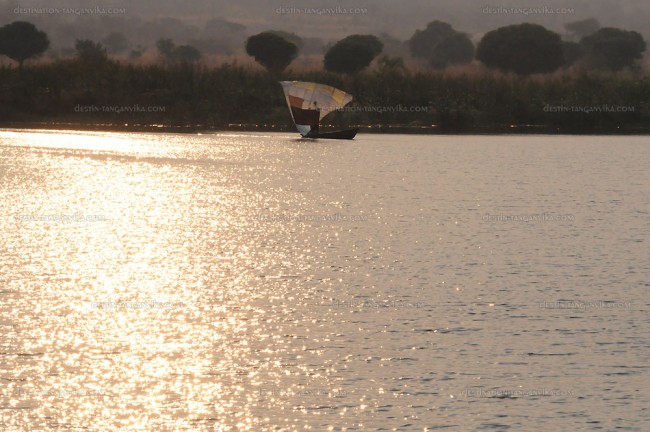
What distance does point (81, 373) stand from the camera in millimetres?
19578

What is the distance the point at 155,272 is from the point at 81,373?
34.8 ft

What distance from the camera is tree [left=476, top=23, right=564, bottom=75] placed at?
613 feet

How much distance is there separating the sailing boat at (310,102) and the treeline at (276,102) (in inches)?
471

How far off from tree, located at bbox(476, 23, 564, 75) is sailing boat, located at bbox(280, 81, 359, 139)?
275 feet

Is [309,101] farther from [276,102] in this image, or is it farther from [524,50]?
[524,50]

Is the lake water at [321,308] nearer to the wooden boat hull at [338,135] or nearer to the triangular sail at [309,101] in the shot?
the wooden boat hull at [338,135]

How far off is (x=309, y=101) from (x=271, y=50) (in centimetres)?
7507

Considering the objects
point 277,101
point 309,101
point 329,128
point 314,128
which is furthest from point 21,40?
point 309,101

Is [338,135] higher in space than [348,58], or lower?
lower

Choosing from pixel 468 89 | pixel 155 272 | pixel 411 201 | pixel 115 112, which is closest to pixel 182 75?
pixel 115 112

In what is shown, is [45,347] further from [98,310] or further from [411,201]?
[411,201]

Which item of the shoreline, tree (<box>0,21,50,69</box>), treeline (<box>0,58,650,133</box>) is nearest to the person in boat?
the shoreline

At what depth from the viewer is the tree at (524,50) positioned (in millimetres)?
186750

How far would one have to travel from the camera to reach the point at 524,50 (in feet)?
615
